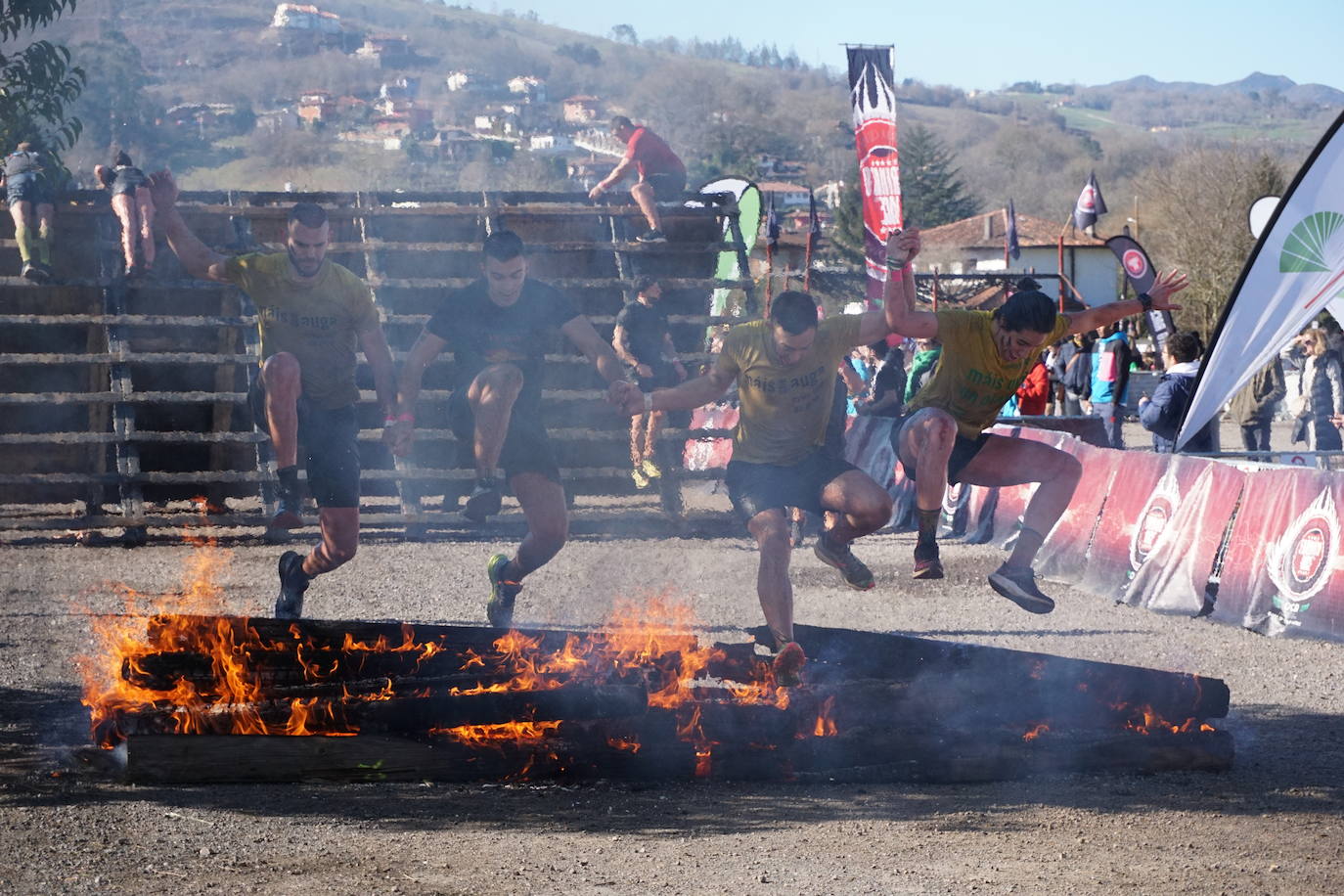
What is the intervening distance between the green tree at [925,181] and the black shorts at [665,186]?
5622 cm

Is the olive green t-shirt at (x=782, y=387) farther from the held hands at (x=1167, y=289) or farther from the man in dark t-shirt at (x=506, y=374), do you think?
the held hands at (x=1167, y=289)

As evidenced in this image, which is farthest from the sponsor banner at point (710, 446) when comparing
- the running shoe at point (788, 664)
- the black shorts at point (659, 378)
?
the running shoe at point (788, 664)

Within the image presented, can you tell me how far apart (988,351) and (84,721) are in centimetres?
502

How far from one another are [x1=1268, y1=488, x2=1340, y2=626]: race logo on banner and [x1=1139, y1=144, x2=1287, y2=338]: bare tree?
132 ft

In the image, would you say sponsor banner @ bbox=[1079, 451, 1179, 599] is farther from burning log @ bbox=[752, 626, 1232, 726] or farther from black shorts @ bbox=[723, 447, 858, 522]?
black shorts @ bbox=[723, 447, 858, 522]

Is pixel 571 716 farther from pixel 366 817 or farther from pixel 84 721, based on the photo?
pixel 84 721

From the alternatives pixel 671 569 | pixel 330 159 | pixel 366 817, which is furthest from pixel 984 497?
pixel 330 159

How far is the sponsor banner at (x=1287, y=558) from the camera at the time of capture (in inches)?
343

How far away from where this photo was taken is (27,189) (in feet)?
41.6

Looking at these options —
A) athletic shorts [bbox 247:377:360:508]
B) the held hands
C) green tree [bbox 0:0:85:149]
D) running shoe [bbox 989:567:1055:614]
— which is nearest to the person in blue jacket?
the held hands

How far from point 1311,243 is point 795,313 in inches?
251

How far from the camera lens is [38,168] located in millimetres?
11703

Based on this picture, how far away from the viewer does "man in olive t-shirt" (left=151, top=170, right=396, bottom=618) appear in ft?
23.0

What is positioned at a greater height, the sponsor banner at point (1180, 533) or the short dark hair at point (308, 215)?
the short dark hair at point (308, 215)
